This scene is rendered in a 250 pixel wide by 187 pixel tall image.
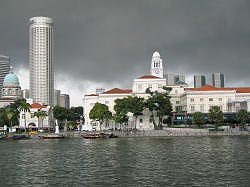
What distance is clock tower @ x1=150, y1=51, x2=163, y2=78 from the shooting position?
610ft

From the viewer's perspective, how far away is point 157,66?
18825 cm

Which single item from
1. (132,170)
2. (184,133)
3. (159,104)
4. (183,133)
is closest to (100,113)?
(159,104)

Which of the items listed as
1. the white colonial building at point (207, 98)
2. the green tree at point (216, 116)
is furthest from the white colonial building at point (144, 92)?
the green tree at point (216, 116)

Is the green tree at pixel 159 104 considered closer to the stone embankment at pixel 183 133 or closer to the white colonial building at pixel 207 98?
the white colonial building at pixel 207 98

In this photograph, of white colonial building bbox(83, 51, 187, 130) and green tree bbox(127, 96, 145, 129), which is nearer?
green tree bbox(127, 96, 145, 129)

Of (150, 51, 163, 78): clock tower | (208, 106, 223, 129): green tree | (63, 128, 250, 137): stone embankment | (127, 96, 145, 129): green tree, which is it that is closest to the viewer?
(63, 128, 250, 137): stone embankment

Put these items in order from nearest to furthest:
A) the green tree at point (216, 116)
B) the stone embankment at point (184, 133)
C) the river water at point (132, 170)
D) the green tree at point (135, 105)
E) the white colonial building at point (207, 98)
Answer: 1. the river water at point (132, 170)
2. the stone embankment at point (184, 133)
3. the green tree at point (216, 116)
4. the green tree at point (135, 105)
5. the white colonial building at point (207, 98)

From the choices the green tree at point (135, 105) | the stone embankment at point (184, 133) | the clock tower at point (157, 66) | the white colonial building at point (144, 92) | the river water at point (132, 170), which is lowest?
the river water at point (132, 170)

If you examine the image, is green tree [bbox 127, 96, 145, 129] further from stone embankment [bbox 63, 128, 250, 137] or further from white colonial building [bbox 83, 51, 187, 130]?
stone embankment [bbox 63, 128, 250, 137]

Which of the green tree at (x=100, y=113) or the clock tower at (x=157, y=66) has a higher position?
the clock tower at (x=157, y=66)

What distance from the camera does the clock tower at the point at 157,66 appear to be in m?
186

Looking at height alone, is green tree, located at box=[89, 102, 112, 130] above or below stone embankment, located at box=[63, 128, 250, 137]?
above

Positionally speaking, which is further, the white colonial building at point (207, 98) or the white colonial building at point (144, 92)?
the white colonial building at point (144, 92)

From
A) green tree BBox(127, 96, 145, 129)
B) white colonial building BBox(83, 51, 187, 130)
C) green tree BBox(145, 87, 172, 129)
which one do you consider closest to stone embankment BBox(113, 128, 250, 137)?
Result: green tree BBox(145, 87, 172, 129)
